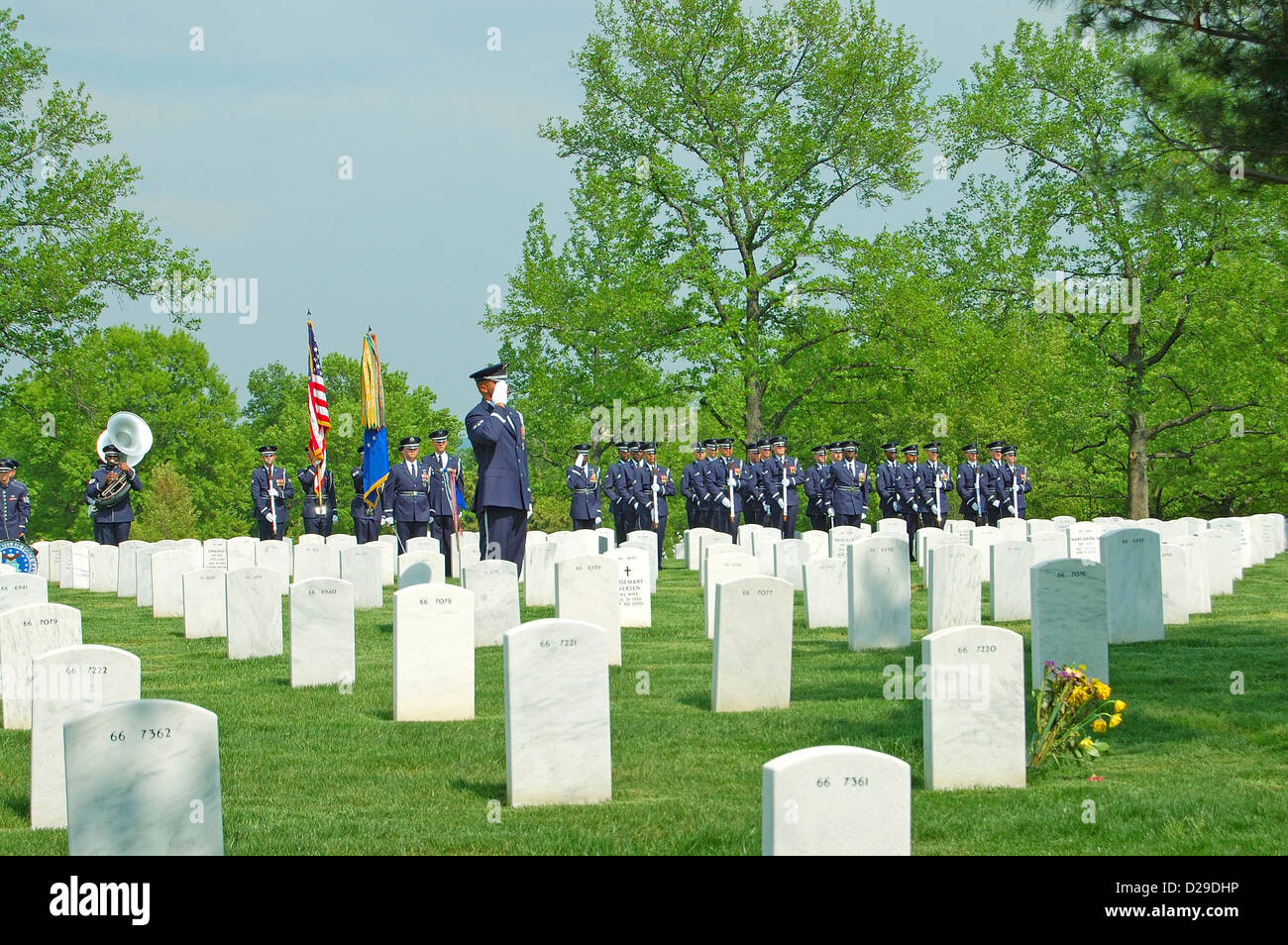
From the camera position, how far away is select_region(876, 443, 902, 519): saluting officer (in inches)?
1006

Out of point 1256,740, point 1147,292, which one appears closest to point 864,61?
point 1147,292

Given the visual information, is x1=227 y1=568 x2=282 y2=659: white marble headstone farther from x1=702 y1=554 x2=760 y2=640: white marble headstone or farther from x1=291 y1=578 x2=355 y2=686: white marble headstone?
x1=702 y1=554 x2=760 y2=640: white marble headstone

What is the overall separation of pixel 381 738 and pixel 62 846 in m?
2.58

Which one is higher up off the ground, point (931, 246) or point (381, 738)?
point (931, 246)

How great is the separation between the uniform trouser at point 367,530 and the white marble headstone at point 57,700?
1703 cm

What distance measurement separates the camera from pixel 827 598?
43.8ft

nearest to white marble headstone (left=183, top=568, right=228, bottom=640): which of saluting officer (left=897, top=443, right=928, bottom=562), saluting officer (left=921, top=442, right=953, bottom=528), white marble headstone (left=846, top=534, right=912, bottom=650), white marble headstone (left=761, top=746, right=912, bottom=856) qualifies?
white marble headstone (left=846, top=534, right=912, bottom=650)

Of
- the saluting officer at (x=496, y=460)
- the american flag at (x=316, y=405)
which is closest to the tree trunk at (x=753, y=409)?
the american flag at (x=316, y=405)

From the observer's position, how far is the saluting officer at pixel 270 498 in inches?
1006

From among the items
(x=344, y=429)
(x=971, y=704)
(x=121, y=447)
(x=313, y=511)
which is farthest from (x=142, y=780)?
(x=344, y=429)

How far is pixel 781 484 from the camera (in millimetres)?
25703

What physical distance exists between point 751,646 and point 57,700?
14.7ft

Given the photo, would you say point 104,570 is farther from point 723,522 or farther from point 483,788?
point 483,788
